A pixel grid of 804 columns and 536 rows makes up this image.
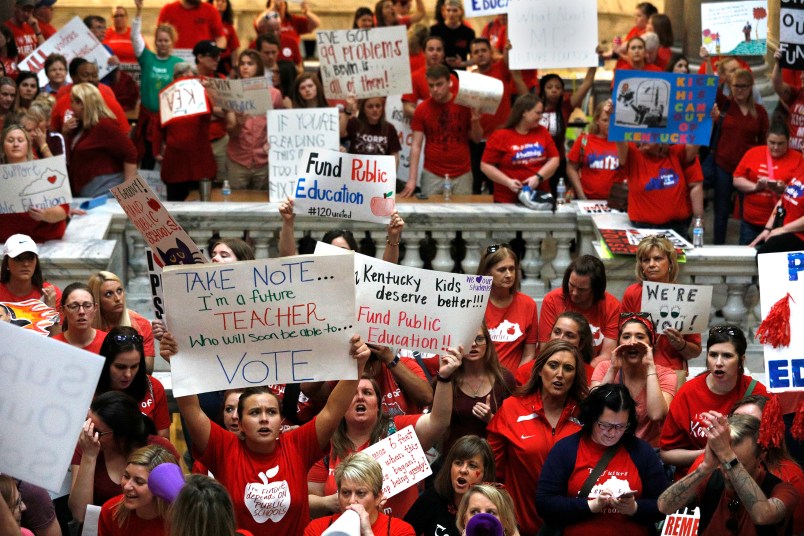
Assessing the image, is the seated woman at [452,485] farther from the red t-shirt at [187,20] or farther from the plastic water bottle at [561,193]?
the red t-shirt at [187,20]

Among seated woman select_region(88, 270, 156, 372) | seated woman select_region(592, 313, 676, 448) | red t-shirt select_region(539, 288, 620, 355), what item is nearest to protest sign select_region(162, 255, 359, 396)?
seated woman select_region(88, 270, 156, 372)

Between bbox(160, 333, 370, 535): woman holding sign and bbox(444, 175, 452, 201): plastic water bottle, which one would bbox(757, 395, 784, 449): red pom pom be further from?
bbox(444, 175, 452, 201): plastic water bottle

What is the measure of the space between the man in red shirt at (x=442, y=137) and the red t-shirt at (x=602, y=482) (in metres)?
6.23

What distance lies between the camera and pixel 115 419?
7426 millimetres

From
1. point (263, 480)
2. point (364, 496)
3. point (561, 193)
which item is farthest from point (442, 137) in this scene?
point (364, 496)

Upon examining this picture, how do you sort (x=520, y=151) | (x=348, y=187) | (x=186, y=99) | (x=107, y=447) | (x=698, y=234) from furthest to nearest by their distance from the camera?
1. (x=186, y=99)
2. (x=520, y=151)
3. (x=698, y=234)
4. (x=348, y=187)
5. (x=107, y=447)

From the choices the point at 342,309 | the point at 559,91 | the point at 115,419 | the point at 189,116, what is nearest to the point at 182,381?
the point at 115,419

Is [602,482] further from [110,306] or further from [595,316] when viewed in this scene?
[110,306]

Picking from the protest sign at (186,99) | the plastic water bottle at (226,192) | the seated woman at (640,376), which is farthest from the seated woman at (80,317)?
the protest sign at (186,99)

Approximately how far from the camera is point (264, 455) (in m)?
7.37

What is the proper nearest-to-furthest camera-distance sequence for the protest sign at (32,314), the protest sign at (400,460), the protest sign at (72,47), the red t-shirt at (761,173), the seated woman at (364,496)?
the seated woman at (364,496) < the protest sign at (400,460) < the protest sign at (32,314) < the red t-shirt at (761,173) < the protest sign at (72,47)

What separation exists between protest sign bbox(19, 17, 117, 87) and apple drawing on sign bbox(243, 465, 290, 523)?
9.42m

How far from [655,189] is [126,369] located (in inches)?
224

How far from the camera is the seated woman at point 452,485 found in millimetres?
7480
